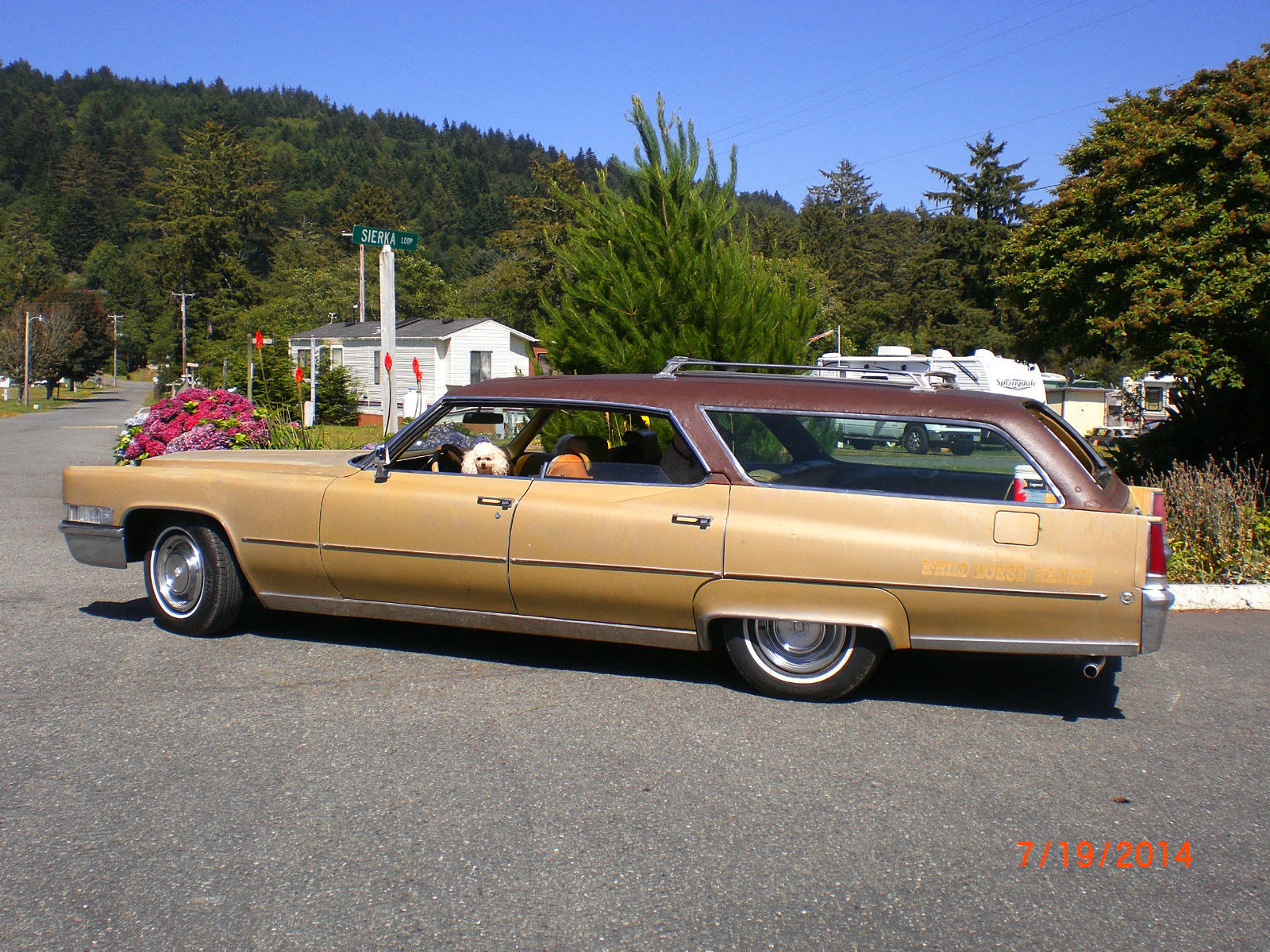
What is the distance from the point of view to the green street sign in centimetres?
2038

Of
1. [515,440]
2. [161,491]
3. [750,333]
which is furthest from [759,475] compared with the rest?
[750,333]

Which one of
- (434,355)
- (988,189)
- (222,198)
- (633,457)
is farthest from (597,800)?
(222,198)

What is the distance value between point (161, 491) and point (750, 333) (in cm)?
684

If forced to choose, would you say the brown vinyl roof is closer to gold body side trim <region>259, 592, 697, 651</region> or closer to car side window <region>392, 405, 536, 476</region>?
car side window <region>392, 405, 536, 476</region>

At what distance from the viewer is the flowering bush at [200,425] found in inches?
474

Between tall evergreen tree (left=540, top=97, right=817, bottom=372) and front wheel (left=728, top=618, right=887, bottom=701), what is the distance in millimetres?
6263

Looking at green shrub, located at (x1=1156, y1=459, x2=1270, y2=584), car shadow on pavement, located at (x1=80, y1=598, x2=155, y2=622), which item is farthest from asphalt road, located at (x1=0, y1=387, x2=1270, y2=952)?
green shrub, located at (x1=1156, y1=459, x2=1270, y2=584)

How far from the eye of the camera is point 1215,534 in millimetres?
7816

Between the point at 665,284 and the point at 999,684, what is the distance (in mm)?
6727

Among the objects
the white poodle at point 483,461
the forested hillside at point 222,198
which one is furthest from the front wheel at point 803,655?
the forested hillside at point 222,198

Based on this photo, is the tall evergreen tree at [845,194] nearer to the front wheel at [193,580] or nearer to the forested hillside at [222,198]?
the forested hillside at [222,198]

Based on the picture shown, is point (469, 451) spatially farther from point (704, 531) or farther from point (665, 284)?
point (665, 284)

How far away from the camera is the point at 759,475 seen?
5008 mm
